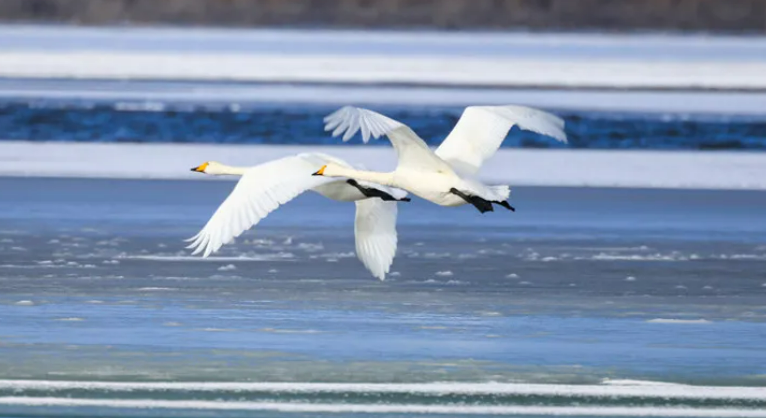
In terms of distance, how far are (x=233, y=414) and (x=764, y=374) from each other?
6.25 feet

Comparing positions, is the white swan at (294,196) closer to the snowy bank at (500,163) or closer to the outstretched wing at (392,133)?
the outstretched wing at (392,133)

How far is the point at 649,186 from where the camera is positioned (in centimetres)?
1129

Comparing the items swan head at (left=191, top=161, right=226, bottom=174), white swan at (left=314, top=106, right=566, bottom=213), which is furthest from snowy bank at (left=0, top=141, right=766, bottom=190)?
white swan at (left=314, top=106, right=566, bottom=213)

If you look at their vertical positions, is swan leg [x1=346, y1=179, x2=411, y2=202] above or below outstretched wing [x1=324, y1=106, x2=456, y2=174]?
below

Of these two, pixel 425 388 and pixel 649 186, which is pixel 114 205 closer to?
pixel 649 186

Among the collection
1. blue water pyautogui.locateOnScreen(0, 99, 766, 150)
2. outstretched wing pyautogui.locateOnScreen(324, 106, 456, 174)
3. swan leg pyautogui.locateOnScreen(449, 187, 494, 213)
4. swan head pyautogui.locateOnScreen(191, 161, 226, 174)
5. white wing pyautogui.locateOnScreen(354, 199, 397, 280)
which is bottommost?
white wing pyautogui.locateOnScreen(354, 199, 397, 280)

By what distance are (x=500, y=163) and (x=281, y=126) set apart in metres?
3.99

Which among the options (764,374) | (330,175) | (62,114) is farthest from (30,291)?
(62,114)

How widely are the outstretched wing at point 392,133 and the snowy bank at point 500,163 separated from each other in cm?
471

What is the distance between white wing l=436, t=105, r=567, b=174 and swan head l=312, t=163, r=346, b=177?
0.47 m

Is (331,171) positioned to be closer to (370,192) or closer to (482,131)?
(370,192)

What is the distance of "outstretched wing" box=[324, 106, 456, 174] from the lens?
6.45 m

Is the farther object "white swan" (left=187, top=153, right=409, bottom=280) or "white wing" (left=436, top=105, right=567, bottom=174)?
"white wing" (left=436, top=105, right=567, bottom=174)

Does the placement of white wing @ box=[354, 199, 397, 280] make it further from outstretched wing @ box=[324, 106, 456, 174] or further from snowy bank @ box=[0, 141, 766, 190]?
snowy bank @ box=[0, 141, 766, 190]
